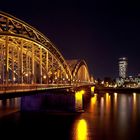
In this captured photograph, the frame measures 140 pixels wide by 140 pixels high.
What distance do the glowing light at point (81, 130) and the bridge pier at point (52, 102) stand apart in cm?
826

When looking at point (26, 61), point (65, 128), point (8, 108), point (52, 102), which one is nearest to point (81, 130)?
point (65, 128)

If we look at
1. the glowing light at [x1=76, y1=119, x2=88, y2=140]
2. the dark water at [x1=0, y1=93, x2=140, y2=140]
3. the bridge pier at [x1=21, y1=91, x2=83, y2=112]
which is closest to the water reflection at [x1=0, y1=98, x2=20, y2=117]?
the bridge pier at [x1=21, y1=91, x2=83, y2=112]

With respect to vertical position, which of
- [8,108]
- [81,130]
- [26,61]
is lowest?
[81,130]

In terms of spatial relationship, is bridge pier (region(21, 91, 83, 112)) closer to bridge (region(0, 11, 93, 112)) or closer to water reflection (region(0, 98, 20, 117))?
bridge (region(0, 11, 93, 112))

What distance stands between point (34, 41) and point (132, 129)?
735 inches

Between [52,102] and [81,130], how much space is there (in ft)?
51.1

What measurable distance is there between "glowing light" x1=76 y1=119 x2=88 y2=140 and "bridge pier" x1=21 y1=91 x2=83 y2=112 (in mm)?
8260

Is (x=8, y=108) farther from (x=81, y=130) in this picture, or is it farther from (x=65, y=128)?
(x=81, y=130)

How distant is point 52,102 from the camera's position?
173ft

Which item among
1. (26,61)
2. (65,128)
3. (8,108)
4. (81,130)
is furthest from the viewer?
(8,108)

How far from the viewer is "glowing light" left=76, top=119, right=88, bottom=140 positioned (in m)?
34.3

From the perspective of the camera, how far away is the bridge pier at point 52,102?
52.5 metres

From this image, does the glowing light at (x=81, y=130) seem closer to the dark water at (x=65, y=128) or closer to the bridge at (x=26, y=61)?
the dark water at (x=65, y=128)

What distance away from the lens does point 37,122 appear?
141 feet
